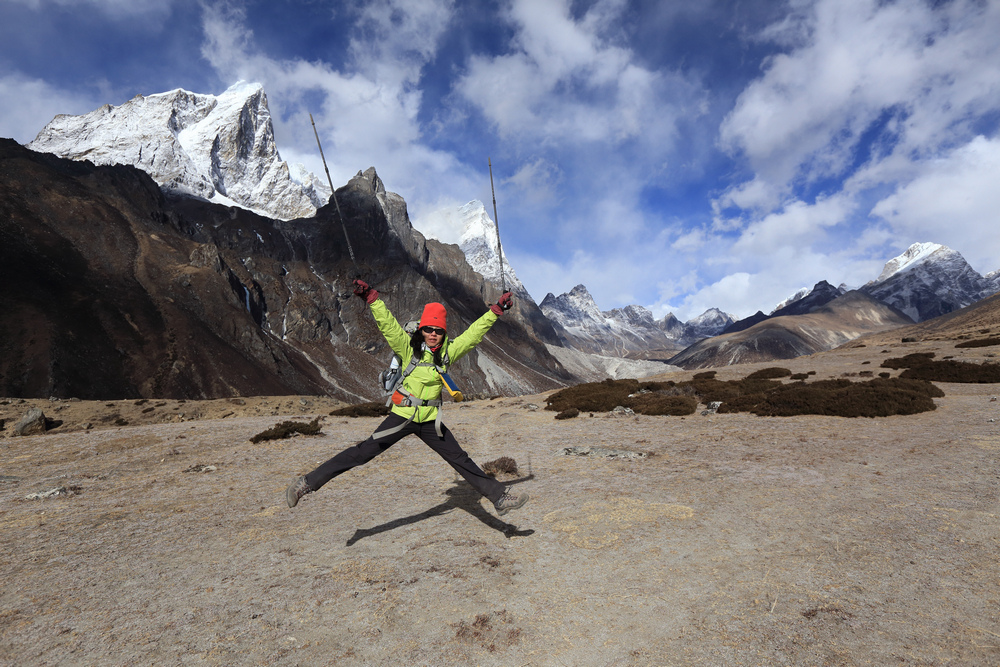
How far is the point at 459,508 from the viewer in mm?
7852

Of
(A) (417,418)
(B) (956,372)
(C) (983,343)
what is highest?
(A) (417,418)

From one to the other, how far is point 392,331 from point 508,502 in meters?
2.92

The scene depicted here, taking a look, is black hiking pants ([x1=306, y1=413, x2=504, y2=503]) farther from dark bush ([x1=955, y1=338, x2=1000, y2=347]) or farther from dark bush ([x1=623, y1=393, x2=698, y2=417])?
dark bush ([x1=955, y1=338, x2=1000, y2=347])

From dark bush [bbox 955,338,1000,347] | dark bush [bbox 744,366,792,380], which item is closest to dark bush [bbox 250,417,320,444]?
dark bush [bbox 744,366,792,380]

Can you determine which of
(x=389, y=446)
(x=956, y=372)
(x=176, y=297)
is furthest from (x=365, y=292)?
(x=176, y=297)

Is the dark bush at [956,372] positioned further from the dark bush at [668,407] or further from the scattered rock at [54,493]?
the scattered rock at [54,493]

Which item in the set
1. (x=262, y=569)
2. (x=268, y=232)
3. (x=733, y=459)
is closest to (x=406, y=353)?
(x=262, y=569)

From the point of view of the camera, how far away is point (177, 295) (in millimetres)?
103000

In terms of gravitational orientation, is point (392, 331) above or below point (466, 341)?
above

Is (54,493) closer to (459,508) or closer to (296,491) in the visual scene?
(296,491)

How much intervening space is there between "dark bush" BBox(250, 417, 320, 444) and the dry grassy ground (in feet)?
10.9

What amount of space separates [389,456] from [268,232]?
182m

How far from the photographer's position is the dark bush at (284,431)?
14.2 m

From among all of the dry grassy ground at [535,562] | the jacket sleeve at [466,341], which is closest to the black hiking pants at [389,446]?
the dry grassy ground at [535,562]
